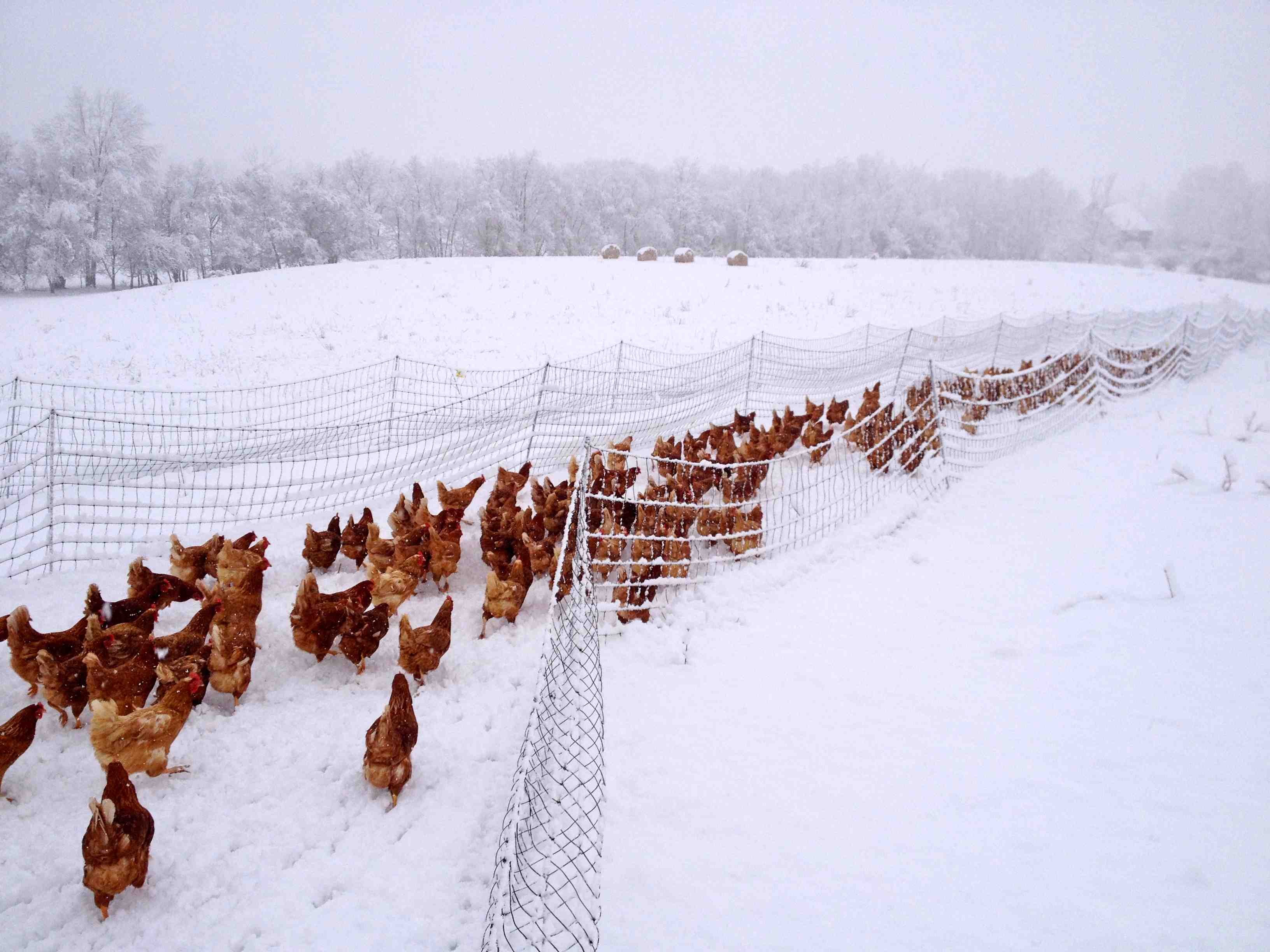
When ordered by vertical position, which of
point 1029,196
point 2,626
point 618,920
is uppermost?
point 1029,196

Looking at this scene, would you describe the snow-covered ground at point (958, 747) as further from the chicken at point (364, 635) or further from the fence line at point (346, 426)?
the fence line at point (346, 426)

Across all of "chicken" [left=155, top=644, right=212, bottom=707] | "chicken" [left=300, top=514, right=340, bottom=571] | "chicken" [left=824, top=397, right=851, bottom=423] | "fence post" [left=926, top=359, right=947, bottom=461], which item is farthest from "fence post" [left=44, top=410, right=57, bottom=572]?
"fence post" [left=926, top=359, right=947, bottom=461]

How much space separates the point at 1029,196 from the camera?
5853 cm

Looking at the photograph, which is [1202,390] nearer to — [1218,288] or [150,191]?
[1218,288]

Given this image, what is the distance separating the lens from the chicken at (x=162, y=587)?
4.22 meters

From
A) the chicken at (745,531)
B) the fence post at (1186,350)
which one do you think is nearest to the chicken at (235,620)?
the chicken at (745,531)

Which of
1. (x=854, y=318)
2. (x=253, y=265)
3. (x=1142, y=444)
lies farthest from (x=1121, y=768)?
(x=253, y=265)

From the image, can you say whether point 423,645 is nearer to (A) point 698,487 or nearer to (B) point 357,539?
(B) point 357,539

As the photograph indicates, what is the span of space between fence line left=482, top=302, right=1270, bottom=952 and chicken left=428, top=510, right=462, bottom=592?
38.9 inches

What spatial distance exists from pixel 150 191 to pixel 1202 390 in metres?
42.1

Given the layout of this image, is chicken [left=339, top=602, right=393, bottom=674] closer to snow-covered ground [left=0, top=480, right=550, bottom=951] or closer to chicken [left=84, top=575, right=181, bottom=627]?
snow-covered ground [left=0, top=480, right=550, bottom=951]

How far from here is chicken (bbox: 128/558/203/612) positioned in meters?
4.22

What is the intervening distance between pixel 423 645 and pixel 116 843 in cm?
166

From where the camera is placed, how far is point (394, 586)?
4.38 metres
